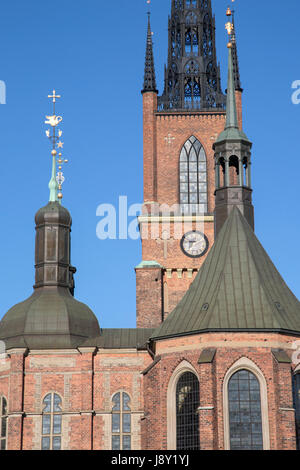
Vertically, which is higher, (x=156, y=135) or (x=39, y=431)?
(x=156, y=135)

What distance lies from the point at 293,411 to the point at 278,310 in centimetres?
465

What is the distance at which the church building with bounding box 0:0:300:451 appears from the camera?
133 feet

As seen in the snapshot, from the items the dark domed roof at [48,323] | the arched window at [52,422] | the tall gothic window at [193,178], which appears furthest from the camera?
the tall gothic window at [193,178]

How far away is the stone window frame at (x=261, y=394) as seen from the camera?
3981 centimetres

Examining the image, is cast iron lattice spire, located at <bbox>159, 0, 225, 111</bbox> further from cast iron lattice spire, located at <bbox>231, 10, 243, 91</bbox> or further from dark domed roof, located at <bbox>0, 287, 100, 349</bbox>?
dark domed roof, located at <bbox>0, 287, 100, 349</bbox>

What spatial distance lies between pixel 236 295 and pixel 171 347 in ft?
12.1

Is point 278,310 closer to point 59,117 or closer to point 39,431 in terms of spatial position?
point 39,431

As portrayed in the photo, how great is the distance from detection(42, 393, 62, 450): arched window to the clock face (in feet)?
63.0

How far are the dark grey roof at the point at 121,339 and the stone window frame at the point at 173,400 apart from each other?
6.46 meters

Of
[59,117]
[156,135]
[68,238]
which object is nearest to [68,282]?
[68,238]

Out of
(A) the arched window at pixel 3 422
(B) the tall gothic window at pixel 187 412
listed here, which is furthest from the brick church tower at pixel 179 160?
(B) the tall gothic window at pixel 187 412

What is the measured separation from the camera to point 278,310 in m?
42.4

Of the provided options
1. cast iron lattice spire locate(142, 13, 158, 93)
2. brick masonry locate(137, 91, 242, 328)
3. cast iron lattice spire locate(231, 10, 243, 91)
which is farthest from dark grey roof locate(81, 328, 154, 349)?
cast iron lattice spire locate(231, 10, 243, 91)

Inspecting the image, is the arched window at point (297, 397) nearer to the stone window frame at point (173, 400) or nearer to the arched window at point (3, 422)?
the stone window frame at point (173, 400)
